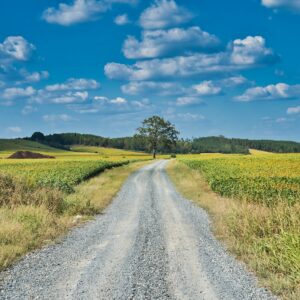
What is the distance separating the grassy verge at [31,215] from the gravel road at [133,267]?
501 millimetres

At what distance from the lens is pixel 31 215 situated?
1667 cm

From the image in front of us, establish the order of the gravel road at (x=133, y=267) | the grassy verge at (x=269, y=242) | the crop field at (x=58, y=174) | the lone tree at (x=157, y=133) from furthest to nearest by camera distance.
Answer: the lone tree at (x=157, y=133), the crop field at (x=58, y=174), the grassy verge at (x=269, y=242), the gravel road at (x=133, y=267)

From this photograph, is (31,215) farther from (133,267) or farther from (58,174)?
(58,174)

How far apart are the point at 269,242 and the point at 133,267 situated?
359cm

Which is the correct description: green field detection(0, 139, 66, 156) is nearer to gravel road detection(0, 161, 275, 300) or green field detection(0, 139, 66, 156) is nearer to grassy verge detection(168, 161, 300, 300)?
gravel road detection(0, 161, 275, 300)

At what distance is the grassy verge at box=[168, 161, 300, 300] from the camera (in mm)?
9508

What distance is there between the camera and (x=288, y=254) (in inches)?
412

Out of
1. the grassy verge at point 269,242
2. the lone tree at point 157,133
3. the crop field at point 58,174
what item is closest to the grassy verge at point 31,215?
the crop field at point 58,174

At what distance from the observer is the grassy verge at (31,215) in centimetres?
1309

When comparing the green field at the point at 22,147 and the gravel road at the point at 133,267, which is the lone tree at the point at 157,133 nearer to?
the green field at the point at 22,147

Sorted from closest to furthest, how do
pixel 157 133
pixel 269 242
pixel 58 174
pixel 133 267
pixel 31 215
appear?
pixel 133 267 → pixel 269 242 → pixel 31 215 → pixel 58 174 → pixel 157 133

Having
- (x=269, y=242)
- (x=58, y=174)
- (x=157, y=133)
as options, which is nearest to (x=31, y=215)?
(x=269, y=242)

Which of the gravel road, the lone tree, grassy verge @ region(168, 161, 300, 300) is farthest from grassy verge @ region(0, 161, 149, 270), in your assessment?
the lone tree

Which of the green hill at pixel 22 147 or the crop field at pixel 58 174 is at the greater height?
the green hill at pixel 22 147
